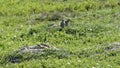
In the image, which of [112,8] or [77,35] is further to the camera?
[112,8]

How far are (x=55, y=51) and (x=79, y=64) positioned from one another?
1.60m

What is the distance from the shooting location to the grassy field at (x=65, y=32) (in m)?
11.1

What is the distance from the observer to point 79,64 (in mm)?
10461

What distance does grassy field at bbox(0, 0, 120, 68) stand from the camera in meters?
11.1

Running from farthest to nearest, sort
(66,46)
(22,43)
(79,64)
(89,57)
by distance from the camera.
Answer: (22,43)
(66,46)
(89,57)
(79,64)

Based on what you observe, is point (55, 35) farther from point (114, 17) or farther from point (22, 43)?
point (114, 17)

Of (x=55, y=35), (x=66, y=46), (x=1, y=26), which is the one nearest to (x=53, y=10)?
(x=1, y=26)

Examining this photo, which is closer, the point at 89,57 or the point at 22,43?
the point at 89,57

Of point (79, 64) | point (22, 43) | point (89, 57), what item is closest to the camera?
point (79, 64)

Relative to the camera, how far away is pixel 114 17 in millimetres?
17766

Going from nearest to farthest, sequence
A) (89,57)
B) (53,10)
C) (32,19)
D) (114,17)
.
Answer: (89,57) < (114,17) < (32,19) < (53,10)

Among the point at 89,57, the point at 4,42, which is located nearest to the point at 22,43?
→ the point at 4,42

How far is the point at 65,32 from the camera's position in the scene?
15.2 metres

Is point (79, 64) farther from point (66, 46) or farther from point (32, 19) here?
point (32, 19)
